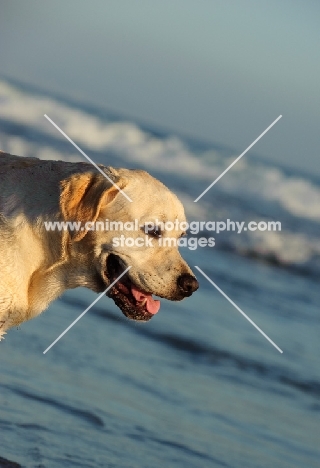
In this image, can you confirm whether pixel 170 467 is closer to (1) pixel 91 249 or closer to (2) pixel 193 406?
(2) pixel 193 406

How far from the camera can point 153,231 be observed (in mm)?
6016

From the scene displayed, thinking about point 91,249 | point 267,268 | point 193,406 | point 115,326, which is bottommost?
point 267,268

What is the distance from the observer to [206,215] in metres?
21.6

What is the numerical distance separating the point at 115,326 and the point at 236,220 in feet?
42.8

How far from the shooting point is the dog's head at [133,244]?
5.86m

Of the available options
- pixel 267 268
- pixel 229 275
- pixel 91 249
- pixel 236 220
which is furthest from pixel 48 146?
pixel 91 249

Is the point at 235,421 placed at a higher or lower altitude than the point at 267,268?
higher

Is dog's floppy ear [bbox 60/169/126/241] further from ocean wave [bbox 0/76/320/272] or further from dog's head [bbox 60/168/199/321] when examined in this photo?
ocean wave [bbox 0/76/320/272]

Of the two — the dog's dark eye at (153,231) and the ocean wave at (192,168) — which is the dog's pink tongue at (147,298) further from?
the ocean wave at (192,168)

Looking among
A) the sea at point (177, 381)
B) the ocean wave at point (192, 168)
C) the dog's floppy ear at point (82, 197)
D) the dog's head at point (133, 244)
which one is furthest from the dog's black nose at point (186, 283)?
the ocean wave at point (192, 168)

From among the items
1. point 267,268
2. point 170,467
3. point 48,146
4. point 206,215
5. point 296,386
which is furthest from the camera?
point 48,146

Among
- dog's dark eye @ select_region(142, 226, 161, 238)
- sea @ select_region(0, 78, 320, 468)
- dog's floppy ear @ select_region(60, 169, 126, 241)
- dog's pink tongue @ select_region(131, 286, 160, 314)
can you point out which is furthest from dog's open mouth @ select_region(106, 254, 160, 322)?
sea @ select_region(0, 78, 320, 468)

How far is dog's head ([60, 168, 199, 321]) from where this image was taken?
231 inches

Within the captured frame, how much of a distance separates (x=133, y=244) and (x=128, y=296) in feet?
1.33
